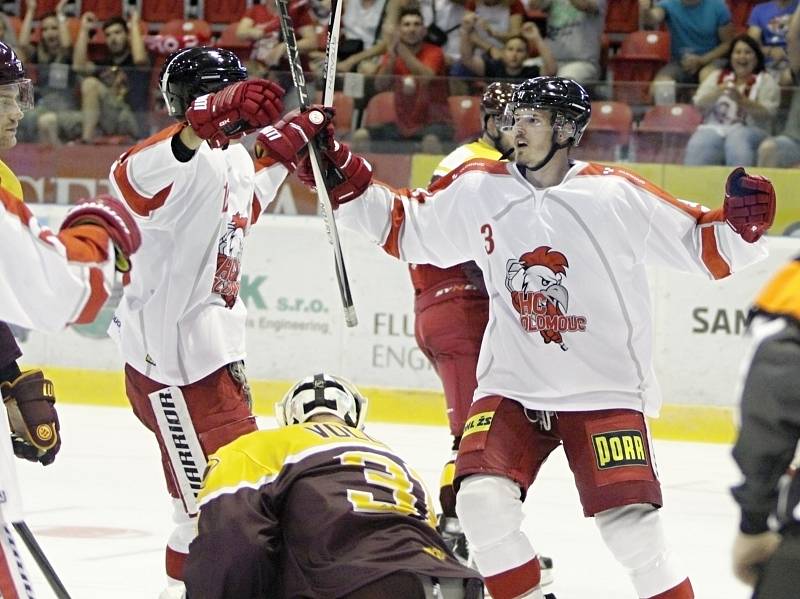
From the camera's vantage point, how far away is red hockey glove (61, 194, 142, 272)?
8.25ft

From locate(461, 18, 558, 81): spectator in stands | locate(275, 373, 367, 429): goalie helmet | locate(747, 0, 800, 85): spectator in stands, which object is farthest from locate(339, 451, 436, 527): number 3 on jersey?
locate(747, 0, 800, 85): spectator in stands

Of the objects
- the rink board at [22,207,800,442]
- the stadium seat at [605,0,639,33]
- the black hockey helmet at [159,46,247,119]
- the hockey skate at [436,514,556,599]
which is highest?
the black hockey helmet at [159,46,247,119]

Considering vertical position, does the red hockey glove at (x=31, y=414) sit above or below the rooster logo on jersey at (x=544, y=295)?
below

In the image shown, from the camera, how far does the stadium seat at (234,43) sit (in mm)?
9594

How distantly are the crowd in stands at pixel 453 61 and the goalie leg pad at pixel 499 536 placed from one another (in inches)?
163

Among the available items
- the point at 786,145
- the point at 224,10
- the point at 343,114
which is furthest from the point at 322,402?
the point at 224,10

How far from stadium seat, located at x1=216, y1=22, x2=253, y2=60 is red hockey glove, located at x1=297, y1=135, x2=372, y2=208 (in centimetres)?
589

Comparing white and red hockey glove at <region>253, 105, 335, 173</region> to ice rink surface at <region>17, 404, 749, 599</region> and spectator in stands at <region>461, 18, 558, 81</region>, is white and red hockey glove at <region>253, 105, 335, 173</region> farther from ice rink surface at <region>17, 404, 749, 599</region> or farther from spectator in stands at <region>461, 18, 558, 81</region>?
spectator in stands at <region>461, 18, 558, 81</region>

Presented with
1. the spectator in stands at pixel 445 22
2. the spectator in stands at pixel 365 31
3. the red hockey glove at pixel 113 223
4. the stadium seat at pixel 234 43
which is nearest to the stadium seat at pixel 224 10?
the stadium seat at pixel 234 43

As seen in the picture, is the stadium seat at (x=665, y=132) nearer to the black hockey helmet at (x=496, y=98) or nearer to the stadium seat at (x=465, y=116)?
the stadium seat at (x=465, y=116)

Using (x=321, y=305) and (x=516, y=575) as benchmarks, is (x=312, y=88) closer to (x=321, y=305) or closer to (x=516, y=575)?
(x=321, y=305)

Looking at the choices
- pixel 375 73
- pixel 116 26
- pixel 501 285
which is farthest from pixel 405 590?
pixel 116 26

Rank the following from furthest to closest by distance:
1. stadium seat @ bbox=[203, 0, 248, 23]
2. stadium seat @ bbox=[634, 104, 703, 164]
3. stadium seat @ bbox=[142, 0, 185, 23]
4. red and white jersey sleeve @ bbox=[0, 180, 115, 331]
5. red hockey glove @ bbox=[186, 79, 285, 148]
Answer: stadium seat @ bbox=[142, 0, 185, 23] < stadium seat @ bbox=[203, 0, 248, 23] < stadium seat @ bbox=[634, 104, 703, 164] < red hockey glove @ bbox=[186, 79, 285, 148] < red and white jersey sleeve @ bbox=[0, 180, 115, 331]

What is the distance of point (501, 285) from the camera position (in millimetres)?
3557
